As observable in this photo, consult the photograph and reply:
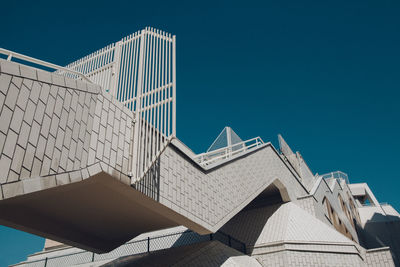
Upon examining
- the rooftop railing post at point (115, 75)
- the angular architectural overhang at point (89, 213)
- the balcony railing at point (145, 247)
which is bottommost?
the angular architectural overhang at point (89, 213)

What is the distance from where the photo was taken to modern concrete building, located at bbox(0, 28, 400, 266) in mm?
5895

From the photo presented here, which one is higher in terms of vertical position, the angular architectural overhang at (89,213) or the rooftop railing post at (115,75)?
the rooftop railing post at (115,75)

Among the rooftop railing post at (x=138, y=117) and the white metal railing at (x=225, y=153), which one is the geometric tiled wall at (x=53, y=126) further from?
the white metal railing at (x=225, y=153)

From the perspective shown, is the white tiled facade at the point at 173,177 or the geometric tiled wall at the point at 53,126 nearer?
the geometric tiled wall at the point at 53,126

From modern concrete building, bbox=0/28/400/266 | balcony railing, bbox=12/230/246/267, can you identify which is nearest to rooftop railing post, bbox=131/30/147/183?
modern concrete building, bbox=0/28/400/266

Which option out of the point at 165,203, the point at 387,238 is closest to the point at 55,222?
the point at 165,203

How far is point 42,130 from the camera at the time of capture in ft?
19.8

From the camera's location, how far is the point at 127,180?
7562 mm

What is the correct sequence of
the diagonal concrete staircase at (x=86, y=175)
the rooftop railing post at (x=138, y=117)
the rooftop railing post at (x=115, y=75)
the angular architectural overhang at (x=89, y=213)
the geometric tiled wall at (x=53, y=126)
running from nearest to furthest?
the geometric tiled wall at (x=53, y=126)
the diagonal concrete staircase at (x=86, y=175)
the rooftop railing post at (x=138, y=117)
the angular architectural overhang at (x=89, y=213)
the rooftop railing post at (x=115, y=75)

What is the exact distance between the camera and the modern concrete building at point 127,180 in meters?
5.89

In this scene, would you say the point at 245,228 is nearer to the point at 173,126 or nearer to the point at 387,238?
the point at 173,126

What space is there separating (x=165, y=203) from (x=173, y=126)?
6.73 ft

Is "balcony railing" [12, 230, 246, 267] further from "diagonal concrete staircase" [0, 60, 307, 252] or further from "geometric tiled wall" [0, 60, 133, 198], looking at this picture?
"geometric tiled wall" [0, 60, 133, 198]

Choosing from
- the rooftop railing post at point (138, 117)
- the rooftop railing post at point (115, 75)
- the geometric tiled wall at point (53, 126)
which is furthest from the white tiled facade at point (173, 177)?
the rooftop railing post at point (115, 75)
